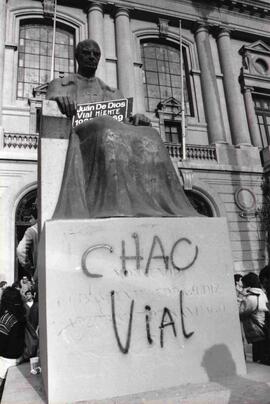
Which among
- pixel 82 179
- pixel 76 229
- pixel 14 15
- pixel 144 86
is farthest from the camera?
pixel 144 86

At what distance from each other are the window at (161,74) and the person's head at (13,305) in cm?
1457

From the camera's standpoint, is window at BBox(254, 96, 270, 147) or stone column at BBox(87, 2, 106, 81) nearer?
stone column at BBox(87, 2, 106, 81)

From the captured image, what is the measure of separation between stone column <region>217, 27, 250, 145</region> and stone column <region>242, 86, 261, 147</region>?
362mm

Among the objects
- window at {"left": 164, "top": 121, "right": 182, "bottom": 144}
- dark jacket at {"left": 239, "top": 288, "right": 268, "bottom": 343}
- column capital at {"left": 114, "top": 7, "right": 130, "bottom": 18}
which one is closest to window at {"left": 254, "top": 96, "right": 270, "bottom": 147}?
window at {"left": 164, "top": 121, "right": 182, "bottom": 144}

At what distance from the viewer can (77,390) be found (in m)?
2.09

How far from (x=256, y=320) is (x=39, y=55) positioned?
16.0 metres

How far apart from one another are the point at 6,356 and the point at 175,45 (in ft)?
60.3

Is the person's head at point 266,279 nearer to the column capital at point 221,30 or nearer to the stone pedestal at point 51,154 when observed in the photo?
the stone pedestal at point 51,154

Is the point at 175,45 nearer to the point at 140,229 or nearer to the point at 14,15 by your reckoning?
the point at 14,15

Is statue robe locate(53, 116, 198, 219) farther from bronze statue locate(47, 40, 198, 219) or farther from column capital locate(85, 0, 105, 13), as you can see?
column capital locate(85, 0, 105, 13)

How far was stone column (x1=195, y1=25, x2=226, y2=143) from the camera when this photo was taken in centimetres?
1666

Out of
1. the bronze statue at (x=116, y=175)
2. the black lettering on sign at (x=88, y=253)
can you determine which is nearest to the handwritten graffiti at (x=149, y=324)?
the black lettering on sign at (x=88, y=253)

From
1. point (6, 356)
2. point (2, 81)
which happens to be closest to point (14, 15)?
point (2, 81)

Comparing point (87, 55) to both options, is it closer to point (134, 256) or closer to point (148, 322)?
point (134, 256)
